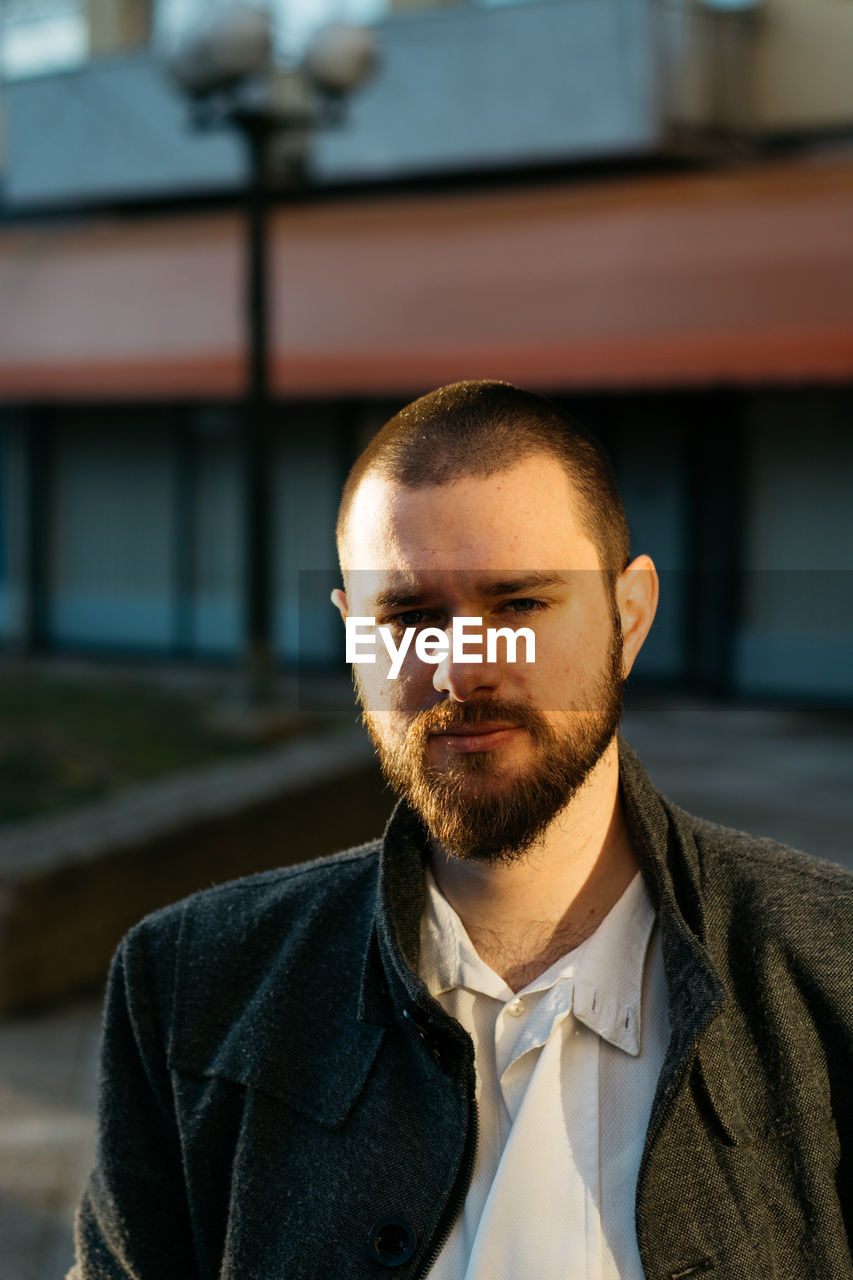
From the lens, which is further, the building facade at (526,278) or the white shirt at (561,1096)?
the building facade at (526,278)

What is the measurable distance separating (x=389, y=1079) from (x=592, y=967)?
27 centimetres

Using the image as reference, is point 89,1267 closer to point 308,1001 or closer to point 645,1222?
point 308,1001

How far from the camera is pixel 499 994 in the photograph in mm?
1751

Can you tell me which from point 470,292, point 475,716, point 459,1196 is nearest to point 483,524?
point 475,716

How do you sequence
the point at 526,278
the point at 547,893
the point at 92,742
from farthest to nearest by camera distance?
the point at 526,278 < the point at 92,742 < the point at 547,893

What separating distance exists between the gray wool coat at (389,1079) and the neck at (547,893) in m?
0.05

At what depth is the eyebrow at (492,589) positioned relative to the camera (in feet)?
5.12

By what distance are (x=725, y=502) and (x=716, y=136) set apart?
2947 millimetres

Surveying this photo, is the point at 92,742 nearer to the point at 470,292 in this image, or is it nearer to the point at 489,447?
the point at 470,292

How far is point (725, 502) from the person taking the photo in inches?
506

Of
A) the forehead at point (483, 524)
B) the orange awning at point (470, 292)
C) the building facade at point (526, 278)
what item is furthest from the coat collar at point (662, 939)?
the orange awning at point (470, 292)

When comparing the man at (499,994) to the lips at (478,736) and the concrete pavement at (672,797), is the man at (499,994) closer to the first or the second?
the lips at (478,736)

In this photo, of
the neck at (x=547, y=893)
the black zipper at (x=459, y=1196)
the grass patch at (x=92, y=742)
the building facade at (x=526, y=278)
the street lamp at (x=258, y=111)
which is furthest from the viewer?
the building facade at (x=526, y=278)

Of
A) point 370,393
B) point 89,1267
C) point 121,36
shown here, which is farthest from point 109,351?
point 89,1267
